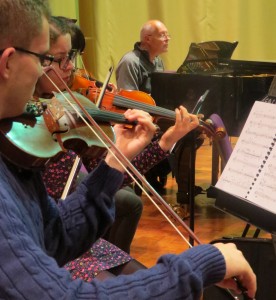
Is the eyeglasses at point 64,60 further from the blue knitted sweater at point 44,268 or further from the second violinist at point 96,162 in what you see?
the blue knitted sweater at point 44,268

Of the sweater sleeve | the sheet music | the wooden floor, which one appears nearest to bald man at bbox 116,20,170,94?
the wooden floor

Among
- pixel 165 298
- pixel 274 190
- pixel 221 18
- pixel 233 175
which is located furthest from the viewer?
pixel 221 18

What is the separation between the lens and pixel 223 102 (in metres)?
3.28

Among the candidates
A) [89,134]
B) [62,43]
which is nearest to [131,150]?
[89,134]

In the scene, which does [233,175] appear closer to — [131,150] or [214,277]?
[131,150]

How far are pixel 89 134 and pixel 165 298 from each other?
2.31ft

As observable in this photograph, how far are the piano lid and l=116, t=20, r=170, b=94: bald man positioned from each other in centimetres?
51

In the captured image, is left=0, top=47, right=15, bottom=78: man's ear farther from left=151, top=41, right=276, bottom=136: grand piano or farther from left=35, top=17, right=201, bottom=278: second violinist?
left=151, top=41, right=276, bottom=136: grand piano

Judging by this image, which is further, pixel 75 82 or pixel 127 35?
pixel 127 35

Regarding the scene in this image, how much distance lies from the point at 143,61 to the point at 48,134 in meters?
3.16

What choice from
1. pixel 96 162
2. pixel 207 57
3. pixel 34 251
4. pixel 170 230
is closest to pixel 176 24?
pixel 207 57

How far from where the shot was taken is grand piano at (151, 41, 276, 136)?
3.26 m

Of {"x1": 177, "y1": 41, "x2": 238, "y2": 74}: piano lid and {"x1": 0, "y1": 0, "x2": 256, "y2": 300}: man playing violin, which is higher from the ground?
{"x1": 0, "y1": 0, "x2": 256, "y2": 300}: man playing violin

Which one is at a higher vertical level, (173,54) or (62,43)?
(62,43)
